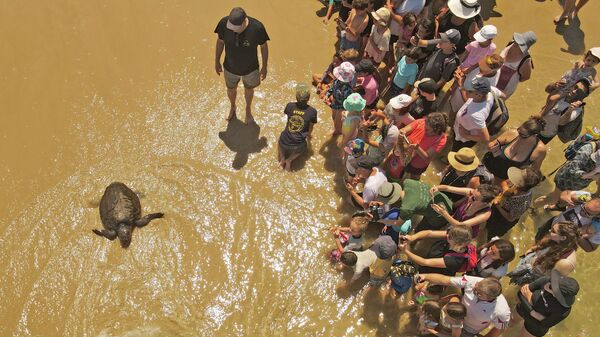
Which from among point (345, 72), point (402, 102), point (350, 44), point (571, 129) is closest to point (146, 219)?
point (345, 72)

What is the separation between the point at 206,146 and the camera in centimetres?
753

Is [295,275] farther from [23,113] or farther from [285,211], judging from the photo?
[23,113]

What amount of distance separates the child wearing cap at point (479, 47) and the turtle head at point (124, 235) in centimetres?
556

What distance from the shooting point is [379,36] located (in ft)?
23.8

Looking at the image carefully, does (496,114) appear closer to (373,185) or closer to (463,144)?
(463,144)

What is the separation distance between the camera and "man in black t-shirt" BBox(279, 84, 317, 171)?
260 inches

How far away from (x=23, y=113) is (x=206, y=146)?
11.0 feet

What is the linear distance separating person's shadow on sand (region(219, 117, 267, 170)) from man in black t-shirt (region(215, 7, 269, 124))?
583mm

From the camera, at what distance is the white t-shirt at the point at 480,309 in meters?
4.65

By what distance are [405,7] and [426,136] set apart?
2.88 metres

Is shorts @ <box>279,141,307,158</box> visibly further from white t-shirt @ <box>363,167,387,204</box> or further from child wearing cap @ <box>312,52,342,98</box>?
white t-shirt @ <box>363,167,387,204</box>

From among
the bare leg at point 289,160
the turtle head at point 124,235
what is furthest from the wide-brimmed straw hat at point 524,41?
the turtle head at point 124,235

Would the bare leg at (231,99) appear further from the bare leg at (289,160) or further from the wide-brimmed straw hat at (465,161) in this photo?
the wide-brimmed straw hat at (465,161)

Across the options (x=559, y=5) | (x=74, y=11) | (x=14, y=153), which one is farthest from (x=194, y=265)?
(x=559, y=5)
